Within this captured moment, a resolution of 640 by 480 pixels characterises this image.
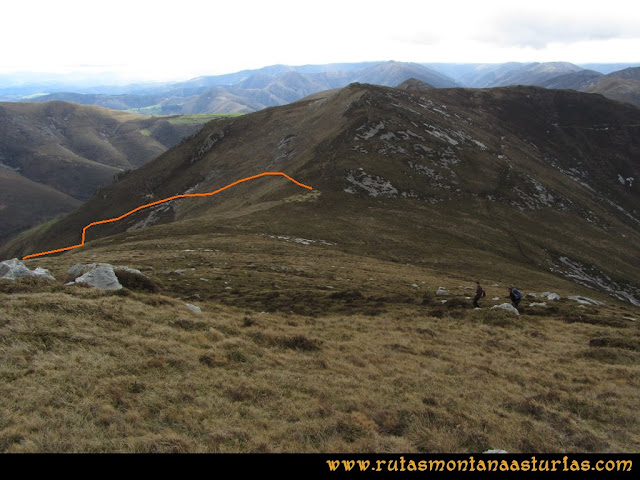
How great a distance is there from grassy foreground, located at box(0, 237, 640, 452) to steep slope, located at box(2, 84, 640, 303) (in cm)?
2447

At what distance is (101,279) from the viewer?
68.0ft

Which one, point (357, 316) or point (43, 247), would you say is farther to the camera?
point (43, 247)

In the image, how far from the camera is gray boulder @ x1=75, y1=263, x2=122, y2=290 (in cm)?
2028

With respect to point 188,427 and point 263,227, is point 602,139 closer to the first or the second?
point 263,227

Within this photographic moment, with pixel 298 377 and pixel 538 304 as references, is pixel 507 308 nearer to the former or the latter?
pixel 538 304

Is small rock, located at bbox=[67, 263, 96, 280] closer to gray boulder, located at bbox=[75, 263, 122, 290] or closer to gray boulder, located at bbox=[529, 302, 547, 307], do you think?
gray boulder, located at bbox=[75, 263, 122, 290]

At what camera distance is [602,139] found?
468ft

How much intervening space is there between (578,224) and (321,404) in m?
87.6

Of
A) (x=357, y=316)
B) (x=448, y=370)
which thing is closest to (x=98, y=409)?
(x=448, y=370)

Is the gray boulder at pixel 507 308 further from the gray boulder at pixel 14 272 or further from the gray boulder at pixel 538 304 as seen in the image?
the gray boulder at pixel 14 272

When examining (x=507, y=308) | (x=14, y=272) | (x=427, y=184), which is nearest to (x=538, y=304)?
(x=507, y=308)

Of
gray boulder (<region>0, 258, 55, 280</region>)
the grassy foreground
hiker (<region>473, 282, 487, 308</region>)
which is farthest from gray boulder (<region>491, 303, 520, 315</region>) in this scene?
gray boulder (<region>0, 258, 55, 280</region>)

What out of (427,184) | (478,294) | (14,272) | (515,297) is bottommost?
(515,297)

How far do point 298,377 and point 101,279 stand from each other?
13.9 metres
